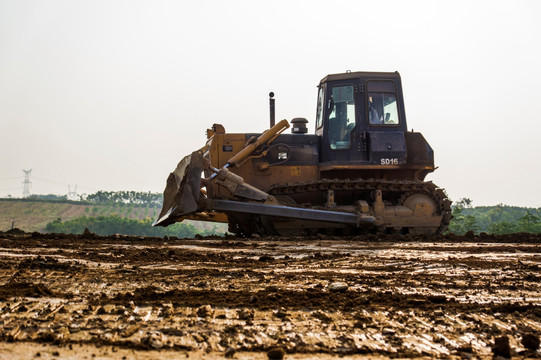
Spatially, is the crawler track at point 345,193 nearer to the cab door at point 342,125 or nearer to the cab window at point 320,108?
the cab door at point 342,125

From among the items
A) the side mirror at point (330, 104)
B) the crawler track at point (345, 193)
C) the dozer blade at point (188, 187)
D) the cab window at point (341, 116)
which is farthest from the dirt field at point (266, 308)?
the side mirror at point (330, 104)

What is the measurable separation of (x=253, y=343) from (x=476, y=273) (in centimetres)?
374

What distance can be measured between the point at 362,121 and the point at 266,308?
33.3 feet

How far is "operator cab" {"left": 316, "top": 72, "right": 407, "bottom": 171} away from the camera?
14133 mm

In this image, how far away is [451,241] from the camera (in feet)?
39.1

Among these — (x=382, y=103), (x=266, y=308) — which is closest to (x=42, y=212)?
(x=382, y=103)

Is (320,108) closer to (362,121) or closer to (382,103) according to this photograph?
(362,121)

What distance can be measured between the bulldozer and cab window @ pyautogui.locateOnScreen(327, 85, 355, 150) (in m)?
0.02

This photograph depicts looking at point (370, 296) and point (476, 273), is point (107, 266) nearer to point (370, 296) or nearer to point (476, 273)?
point (370, 296)

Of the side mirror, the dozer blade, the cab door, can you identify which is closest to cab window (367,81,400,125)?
the cab door

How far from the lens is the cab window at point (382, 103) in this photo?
46.9 feet

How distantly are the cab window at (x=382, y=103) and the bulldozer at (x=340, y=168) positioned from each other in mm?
22

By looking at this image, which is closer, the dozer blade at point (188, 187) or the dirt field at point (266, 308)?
the dirt field at point (266, 308)

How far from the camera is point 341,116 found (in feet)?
47.1
